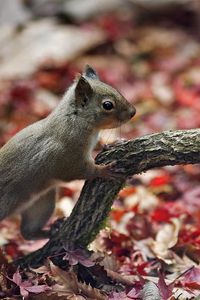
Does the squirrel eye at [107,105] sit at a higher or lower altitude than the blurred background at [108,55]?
lower

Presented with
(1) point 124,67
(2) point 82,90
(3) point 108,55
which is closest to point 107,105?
(2) point 82,90

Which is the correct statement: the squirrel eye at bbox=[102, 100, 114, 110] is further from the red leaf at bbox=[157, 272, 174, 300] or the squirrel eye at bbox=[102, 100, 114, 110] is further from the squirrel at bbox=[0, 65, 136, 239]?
the red leaf at bbox=[157, 272, 174, 300]

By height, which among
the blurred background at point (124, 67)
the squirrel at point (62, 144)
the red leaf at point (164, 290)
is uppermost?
the blurred background at point (124, 67)

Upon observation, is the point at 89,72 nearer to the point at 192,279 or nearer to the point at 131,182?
the point at 192,279

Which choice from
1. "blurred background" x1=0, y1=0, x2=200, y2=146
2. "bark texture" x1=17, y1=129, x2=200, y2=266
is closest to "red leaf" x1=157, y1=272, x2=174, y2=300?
"bark texture" x1=17, y1=129, x2=200, y2=266

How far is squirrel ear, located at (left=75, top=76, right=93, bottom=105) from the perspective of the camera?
179 inches

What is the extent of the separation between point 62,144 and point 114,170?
426 millimetres

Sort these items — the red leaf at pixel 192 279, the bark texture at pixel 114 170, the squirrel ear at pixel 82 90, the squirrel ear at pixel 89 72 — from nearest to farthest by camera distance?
1. the bark texture at pixel 114 170
2. the red leaf at pixel 192 279
3. the squirrel ear at pixel 82 90
4. the squirrel ear at pixel 89 72

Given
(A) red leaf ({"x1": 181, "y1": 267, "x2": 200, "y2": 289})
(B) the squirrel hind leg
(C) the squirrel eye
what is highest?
(C) the squirrel eye

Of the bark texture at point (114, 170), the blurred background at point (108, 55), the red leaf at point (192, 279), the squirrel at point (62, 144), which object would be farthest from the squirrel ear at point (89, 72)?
the blurred background at point (108, 55)

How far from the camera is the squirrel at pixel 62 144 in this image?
4559 mm

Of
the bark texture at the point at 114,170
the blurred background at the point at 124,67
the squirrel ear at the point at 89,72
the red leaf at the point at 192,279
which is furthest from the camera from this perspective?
the blurred background at the point at 124,67

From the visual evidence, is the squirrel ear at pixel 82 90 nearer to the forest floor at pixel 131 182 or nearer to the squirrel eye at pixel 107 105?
the squirrel eye at pixel 107 105

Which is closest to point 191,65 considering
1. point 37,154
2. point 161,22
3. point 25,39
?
point 161,22
